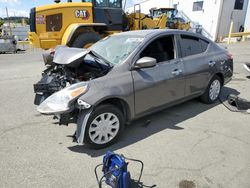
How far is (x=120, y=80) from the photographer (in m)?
3.57

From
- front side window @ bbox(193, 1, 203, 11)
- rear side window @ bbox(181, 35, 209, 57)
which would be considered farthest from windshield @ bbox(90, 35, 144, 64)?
front side window @ bbox(193, 1, 203, 11)

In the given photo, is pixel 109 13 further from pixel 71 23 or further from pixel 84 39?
pixel 84 39

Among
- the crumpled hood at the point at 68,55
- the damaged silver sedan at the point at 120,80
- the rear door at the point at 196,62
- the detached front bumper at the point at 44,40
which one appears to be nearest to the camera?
→ the damaged silver sedan at the point at 120,80

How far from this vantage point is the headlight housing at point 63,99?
3.22 metres

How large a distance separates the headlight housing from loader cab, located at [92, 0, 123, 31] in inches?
303

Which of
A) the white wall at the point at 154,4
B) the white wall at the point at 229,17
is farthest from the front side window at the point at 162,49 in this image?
the white wall at the point at 154,4

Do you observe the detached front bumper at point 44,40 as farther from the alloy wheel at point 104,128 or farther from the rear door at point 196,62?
the alloy wheel at point 104,128

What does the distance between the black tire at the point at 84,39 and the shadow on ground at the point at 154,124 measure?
5.62 metres

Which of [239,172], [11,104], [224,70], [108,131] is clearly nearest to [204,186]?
[239,172]

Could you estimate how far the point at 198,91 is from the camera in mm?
4980

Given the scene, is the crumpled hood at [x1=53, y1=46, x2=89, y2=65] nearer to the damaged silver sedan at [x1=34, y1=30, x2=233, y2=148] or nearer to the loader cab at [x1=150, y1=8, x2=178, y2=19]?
the damaged silver sedan at [x1=34, y1=30, x2=233, y2=148]

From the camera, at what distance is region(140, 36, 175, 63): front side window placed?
417 centimetres

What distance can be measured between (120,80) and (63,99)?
874mm

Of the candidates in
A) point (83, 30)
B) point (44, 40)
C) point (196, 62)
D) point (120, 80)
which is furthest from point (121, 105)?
point (44, 40)
